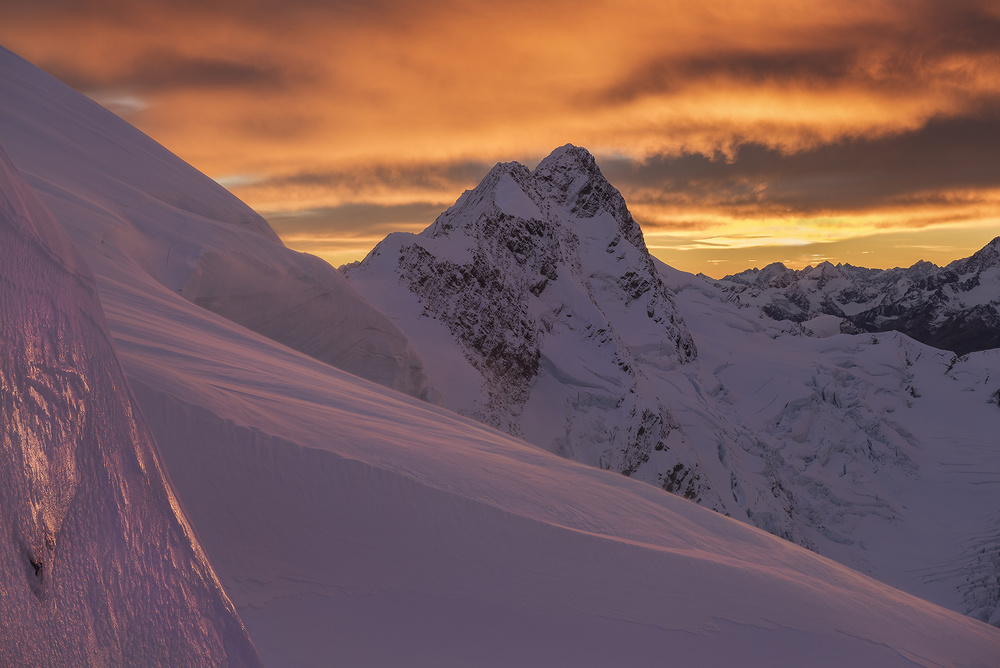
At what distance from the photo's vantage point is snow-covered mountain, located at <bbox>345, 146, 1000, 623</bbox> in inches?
1241

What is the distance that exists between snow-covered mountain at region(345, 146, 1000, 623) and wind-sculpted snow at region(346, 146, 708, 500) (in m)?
0.11

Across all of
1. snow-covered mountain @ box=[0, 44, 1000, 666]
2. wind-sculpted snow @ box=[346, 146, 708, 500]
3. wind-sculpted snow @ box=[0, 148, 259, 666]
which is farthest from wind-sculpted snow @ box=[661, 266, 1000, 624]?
wind-sculpted snow @ box=[0, 148, 259, 666]

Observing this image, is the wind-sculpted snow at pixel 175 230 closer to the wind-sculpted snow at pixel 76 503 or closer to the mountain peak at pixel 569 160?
the wind-sculpted snow at pixel 76 503

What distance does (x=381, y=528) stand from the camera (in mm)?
5062

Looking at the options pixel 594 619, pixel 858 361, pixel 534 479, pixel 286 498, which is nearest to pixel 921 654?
pixel 594 619

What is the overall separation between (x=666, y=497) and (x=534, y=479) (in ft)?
8.00

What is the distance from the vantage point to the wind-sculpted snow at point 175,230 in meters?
12.0

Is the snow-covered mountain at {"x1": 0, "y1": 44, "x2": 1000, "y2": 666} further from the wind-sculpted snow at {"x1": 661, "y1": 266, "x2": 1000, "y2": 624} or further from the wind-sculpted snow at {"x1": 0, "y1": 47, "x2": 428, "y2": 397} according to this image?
the wind-sculpted snow at {"x1": 661, "y1": 266, "x2": 1000, "y2": 624}

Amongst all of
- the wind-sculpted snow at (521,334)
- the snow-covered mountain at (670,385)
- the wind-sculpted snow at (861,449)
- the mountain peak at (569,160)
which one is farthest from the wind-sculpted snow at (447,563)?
the mountain peak at (569,160)

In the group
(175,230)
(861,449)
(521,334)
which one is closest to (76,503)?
(175,230)

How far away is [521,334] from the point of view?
33.5m

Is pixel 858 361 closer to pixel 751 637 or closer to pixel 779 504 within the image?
pixel 779 504

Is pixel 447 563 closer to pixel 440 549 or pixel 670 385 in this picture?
pixel 440 549

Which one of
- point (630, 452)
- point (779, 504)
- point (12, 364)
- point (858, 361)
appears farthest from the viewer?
point (858, 361)
